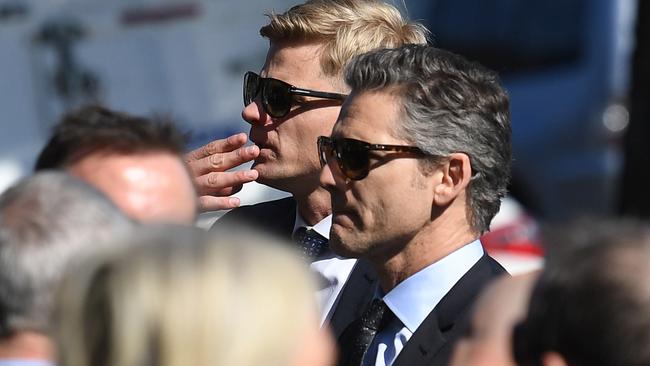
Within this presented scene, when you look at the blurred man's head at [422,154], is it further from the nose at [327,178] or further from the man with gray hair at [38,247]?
the man with gray hair at [38,247]

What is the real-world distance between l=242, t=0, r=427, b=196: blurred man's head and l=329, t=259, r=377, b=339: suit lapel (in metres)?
0.33

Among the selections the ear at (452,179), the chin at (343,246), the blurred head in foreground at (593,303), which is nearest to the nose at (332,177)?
the chin at (343,246)

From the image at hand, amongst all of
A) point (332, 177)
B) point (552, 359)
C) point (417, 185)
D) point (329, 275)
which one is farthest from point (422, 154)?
point (552, 359)

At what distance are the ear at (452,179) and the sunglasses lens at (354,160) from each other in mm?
183

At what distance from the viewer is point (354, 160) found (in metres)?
3.50

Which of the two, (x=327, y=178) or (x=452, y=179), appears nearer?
(x=452, y=179)

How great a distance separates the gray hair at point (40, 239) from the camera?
2.25 meters

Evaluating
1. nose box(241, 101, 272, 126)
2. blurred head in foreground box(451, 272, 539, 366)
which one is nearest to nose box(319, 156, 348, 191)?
nose box(241, 101, 272, 126)

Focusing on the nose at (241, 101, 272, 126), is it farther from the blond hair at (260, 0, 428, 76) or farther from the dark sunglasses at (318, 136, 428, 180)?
the dark sunglasses at (318, 136, 428, 180)

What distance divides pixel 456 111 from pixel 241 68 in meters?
6.78

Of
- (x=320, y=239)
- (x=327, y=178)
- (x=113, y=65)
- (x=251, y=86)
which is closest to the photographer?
(x=327, y=178)

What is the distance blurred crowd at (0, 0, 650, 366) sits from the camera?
2070mm

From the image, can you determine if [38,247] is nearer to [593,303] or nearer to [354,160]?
[593,303]

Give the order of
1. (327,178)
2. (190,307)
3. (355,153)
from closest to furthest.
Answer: (190,307) < (355,153) < (327,178)
